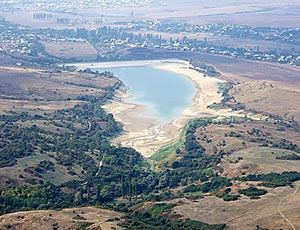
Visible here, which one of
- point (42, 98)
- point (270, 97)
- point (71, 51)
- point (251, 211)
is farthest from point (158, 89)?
point (251, 211)

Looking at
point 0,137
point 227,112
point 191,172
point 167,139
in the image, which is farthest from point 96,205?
point 227,112

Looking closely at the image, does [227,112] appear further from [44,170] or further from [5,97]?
[44,170]

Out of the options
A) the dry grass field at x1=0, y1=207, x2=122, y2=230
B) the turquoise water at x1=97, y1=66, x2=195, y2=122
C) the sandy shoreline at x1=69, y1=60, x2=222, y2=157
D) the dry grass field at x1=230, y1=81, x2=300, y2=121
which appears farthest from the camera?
the turquoise water at x1=97, y1=66, x2=195, y2=122

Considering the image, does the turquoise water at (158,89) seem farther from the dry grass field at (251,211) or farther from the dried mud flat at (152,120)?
the dry grass field at (251,211)

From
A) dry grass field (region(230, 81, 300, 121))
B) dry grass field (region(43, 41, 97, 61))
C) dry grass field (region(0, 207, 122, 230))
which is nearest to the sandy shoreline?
dry grass field (region(230, 81, 300, 121))

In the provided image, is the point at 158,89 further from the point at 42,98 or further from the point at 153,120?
the point at 153,120

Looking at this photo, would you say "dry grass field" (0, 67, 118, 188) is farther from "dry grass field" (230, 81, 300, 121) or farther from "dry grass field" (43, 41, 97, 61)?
"dry grass field" (43, 41, 97, 61)
